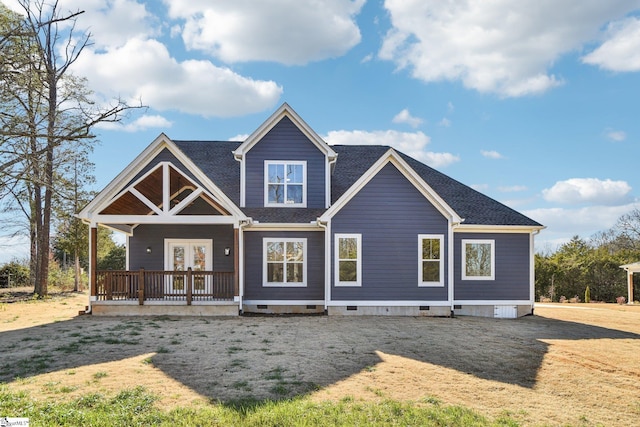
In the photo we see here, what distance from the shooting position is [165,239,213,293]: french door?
17.8m

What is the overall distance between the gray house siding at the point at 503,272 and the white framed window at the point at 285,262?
553 cm

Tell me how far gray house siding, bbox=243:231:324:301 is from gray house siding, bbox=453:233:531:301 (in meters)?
4.94

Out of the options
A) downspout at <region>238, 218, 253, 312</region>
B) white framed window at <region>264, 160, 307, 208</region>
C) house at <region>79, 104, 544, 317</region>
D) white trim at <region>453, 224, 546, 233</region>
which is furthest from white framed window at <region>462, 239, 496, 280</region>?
downspout at <region>238, 218, 253, 312</region>

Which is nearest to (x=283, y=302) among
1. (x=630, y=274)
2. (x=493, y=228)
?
(x=493, y=228)

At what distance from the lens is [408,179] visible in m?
16.4

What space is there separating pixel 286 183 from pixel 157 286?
19.4 ft

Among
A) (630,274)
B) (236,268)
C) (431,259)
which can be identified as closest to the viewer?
(236,268)

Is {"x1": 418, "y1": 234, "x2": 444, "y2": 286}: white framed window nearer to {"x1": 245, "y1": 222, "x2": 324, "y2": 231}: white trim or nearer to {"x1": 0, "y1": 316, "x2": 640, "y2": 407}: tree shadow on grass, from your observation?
{"x1": 0, "y1": 316, "x2": 640, "y2": 407}: tree shadow on grass

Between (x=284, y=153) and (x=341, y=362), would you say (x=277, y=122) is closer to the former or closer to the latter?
(x=284, y=153)

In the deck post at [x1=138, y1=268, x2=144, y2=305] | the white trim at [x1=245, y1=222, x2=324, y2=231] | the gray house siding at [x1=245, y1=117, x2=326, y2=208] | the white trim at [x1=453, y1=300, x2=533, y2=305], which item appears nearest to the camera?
the deck post at [x1=138, y1=268, x2=144, y2=305]

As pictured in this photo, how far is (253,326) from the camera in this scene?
13.7 metres

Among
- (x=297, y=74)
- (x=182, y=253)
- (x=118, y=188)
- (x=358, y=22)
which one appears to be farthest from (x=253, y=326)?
(x=358, y=22)

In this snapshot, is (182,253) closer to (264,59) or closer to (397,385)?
(264,59)

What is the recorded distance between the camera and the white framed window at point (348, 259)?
16.3 metres
